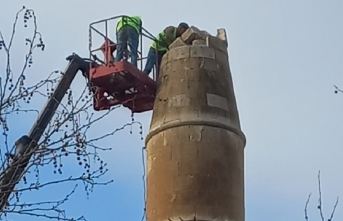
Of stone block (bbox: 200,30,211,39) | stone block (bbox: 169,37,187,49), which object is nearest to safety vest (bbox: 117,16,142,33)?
stone block (bbox: 169,37,187,49)

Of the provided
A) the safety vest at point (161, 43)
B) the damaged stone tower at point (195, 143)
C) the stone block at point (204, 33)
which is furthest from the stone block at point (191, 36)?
the safety vest at point (161, 43)

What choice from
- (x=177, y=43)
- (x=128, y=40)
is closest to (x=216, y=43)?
(x=177, y=43)

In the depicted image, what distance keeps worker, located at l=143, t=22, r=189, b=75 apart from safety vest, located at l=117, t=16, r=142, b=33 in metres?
0.53

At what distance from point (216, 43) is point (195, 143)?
7.23 feet

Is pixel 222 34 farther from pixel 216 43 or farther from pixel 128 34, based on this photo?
pixel 128 34

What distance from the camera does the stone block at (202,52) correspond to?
1708cm

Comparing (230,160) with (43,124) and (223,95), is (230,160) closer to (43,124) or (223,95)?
(223,95)

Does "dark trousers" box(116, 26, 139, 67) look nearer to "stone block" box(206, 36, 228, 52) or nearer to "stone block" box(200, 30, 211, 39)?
"stone block" box(200, 30, 211, 39)

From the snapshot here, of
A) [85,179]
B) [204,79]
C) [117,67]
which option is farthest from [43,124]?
[85,179]

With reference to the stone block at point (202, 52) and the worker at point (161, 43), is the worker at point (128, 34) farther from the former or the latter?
the stone block at point (202, 52)

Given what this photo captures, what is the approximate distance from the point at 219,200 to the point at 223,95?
1898 mm

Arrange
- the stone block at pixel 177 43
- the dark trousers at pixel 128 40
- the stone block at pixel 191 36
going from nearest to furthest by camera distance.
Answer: the stone block at pixel 177 43 → the stone block at pixel 191 36 → the dark trousers at pixel 128 40

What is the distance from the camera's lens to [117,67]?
17.5 m

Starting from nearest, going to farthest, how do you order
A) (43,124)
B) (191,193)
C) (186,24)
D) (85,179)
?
(85,179) → (191,193) → (43,124) → (186,24)
